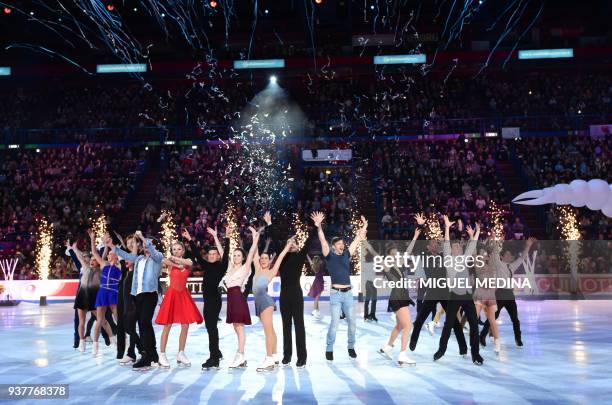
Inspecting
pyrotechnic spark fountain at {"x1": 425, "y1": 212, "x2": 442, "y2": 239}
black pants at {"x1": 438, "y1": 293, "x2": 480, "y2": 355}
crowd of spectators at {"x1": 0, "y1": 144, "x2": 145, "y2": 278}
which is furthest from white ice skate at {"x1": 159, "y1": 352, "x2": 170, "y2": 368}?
pyrotechnic spark fountain at {"x1": 425, "y1": 212, "x2": 442, "y2": 239}

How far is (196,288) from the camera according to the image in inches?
928

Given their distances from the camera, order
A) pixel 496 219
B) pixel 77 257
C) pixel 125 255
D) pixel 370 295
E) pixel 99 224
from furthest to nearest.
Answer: pixel 99 224, pixel 496 219, pixel 370 295, pixel 77 257, pixel 125 255

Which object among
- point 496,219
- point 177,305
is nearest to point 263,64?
point 496,219

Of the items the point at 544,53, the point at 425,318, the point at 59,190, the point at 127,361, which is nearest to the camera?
the point at 127,361

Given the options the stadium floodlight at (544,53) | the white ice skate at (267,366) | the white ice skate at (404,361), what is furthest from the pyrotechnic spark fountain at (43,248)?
the stadium floodlight at (544,53)

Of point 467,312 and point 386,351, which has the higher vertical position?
point 467,312

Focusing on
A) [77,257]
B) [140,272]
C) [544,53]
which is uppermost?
[544,53]

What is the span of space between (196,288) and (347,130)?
13644 mm

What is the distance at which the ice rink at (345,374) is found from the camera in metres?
7.78

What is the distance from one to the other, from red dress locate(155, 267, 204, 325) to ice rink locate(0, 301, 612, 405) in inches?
28.2

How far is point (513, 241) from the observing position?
25.0 m

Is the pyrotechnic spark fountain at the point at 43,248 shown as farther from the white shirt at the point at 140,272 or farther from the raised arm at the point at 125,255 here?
the white shirt at the point at 140,272

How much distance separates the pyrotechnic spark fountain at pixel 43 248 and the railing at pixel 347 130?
25.2ft

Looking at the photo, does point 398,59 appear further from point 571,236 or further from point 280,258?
point 280,258
